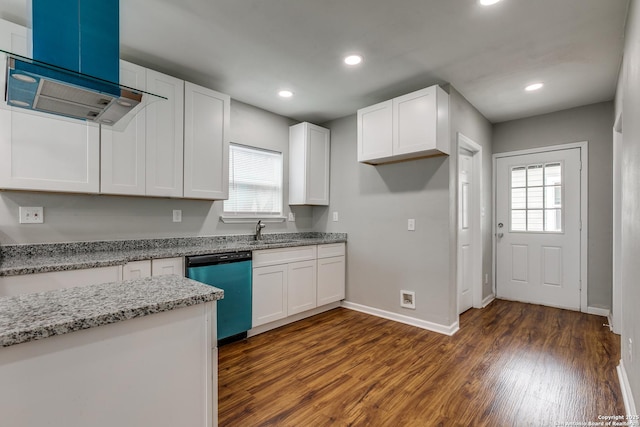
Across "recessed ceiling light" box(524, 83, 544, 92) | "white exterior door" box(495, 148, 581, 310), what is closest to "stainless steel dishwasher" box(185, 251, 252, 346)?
"recessed ceiling light" box(524, 83, 544, 92)

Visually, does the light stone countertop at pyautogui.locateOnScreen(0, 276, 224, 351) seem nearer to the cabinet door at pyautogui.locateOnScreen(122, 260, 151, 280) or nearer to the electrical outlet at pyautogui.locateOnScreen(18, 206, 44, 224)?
the cabinet door at pyautogui.locateOnScreen(122, 260, 151, 280)

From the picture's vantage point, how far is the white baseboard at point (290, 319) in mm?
3185

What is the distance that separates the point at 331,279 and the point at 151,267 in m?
2.12

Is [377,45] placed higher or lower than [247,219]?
higher

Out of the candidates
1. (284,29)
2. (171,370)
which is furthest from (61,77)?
(284,29)

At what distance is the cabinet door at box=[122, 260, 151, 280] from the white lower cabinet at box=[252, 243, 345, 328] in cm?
98

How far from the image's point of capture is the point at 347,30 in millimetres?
2316

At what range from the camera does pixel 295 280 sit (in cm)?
348

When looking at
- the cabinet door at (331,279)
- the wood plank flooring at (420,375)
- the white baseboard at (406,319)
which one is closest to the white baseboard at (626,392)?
the wood plank flooring at (420,375)

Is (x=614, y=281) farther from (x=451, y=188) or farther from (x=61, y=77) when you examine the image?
(x=61, y=77)

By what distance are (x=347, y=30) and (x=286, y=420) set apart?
104 inches

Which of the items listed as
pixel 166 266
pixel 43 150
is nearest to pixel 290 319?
pixel 166 266

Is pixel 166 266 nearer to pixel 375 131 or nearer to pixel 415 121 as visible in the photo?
pixel 375 131

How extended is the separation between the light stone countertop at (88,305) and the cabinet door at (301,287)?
2.18 m
